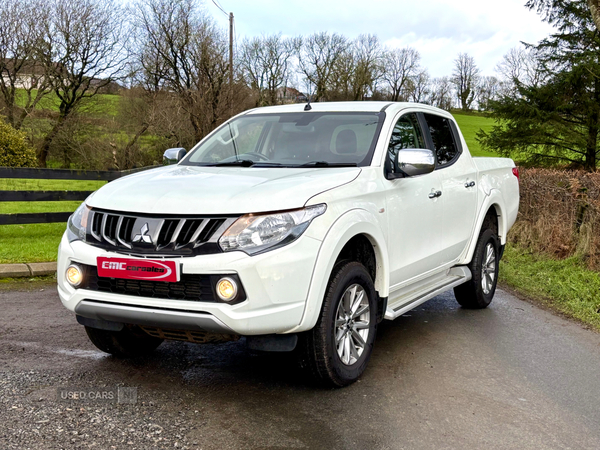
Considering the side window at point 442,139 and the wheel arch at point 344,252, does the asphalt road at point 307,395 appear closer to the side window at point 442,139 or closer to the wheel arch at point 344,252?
the wheel arch at point 344,252

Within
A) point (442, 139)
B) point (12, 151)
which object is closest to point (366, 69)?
point (12, 151)

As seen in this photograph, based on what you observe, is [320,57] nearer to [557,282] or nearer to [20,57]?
[20,57]

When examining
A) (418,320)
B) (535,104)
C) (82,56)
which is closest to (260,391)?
(418,320)

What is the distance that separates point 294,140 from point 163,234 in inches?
72.3

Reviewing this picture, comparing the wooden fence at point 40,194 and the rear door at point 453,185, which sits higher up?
the rear door at point 453,185

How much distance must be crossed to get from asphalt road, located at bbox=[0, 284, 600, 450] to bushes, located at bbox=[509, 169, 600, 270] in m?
3.30

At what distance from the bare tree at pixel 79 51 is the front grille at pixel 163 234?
30.7m

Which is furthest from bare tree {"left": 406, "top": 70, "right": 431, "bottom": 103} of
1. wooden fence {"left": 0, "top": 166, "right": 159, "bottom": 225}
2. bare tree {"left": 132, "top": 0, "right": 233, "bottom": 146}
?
wooden fence {"left": 0, "top": 166, "right": 159, "bottom": 225}

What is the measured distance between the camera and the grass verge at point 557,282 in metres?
6.61

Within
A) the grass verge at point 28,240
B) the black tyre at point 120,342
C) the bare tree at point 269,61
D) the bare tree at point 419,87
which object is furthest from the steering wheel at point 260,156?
the bare tree at point 419,87

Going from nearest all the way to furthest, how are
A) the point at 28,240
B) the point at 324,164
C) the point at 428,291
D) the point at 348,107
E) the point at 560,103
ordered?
the point at 324,164
the point at 428,291
the point at 348,107
the point at 28,240
the point at 560,103

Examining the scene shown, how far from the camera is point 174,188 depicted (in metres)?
3.94

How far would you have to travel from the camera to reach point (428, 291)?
5.25 m

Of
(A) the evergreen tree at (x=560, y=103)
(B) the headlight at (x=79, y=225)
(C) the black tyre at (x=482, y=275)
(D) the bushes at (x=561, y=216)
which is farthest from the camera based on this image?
(A) the evergreen tree at (x=560, y=103)
